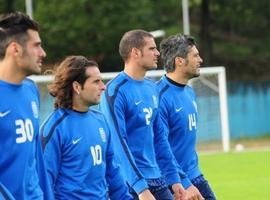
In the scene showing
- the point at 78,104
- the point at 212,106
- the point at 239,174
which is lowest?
the point at 212,106

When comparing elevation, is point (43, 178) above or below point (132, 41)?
below

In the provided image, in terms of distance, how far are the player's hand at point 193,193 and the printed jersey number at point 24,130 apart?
3258 millimetres

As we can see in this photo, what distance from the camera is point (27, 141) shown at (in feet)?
20.7

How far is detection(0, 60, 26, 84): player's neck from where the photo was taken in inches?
246

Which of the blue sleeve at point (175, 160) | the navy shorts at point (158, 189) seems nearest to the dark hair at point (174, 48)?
the blue sleeve at point (175, 160)

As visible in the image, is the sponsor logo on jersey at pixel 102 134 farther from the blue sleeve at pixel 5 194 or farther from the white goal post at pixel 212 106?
the white goal post at pixel 212 106

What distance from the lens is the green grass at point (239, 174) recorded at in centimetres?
1697

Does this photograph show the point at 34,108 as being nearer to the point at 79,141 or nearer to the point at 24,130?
the point at 24,130

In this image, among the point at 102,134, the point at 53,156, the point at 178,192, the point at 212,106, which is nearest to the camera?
the point at 53,156

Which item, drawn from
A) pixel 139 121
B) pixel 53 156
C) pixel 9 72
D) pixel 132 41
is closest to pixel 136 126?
pixel 139 121

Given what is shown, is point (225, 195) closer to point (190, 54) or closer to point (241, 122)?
point (190, 54)

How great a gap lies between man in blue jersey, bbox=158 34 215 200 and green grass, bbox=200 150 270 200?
6554mm

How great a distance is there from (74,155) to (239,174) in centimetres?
1453

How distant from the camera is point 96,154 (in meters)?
7.23
